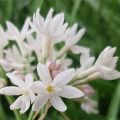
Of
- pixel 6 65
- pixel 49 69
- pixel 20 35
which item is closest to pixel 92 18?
pixel 20 35

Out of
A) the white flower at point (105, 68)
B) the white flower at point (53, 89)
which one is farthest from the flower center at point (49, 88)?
Answer: the white flower at point (105, 68)

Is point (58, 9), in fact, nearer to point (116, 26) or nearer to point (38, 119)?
point (116, 26)

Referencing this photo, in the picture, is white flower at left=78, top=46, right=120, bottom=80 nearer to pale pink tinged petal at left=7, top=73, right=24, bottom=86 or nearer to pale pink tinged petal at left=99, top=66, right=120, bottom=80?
pale pink tinged petal at left=99, top=66, right=120, bottom=80

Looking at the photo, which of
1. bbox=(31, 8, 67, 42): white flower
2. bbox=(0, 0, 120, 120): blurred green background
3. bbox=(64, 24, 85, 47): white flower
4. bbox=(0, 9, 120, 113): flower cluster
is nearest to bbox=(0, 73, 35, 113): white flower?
bbox=(0, 9, 120, 113): flower cluster

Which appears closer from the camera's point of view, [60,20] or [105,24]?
[60,20]

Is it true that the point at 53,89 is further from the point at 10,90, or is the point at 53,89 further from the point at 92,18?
the point at 92,18

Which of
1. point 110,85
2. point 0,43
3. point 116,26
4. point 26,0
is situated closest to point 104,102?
point 110,85

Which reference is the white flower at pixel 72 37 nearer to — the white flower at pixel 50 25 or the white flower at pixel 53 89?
the white flower at pixel 50 25
